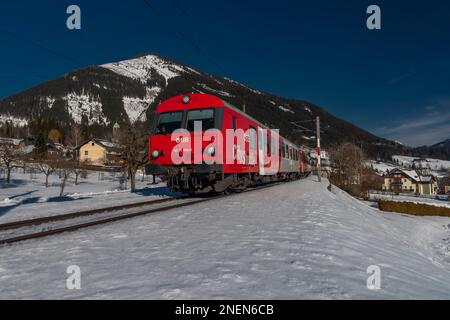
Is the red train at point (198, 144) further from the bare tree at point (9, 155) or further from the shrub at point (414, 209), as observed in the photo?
the bare tree at point (9, 155)

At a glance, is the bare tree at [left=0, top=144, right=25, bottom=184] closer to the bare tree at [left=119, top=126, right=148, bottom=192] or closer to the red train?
the bare tree at [left=119, top=126, right=148, bottom=192]

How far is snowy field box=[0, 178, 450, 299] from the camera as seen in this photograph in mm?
2635

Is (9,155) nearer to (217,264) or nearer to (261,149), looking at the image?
(261,149)

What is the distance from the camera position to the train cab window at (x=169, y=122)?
10.8 metres

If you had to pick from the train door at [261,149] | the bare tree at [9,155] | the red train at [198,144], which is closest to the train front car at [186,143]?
the red train at [198,144]

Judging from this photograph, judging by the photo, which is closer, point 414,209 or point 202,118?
point 202,118

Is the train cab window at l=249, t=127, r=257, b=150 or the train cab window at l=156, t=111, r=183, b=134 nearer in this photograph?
the train cab window at l=156, t=111, r=183, b=134

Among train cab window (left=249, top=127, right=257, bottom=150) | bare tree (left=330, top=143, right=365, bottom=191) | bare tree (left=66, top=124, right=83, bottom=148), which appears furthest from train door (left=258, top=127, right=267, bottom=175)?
bare tree (left=66, top=124, right=83, bottom=148)

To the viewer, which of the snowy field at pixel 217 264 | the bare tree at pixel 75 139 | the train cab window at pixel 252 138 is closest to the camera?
the snowy field at pixel 217 264

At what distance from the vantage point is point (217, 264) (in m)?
3.35

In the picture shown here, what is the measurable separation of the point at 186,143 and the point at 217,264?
733cm

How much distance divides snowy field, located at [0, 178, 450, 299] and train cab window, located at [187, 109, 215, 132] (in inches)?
199

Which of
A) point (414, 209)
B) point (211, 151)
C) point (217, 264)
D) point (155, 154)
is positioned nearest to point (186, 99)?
point (155, 154)

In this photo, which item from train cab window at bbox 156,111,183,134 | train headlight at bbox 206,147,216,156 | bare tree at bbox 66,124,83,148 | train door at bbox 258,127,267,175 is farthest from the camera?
bare tree at bbox 66,124,83,148
